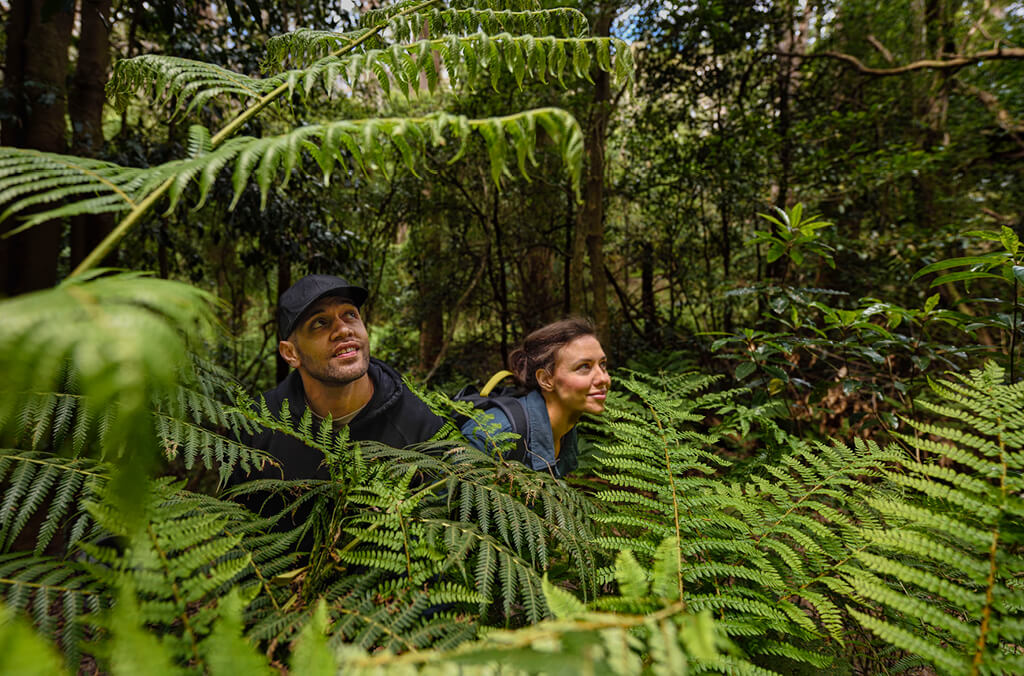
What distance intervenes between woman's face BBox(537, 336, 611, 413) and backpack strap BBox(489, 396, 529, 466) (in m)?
0.23

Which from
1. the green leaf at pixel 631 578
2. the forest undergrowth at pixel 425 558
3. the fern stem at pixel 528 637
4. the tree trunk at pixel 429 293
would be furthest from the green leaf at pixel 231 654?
the tree trunk at pixel 429 293

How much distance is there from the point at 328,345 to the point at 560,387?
3.61ft

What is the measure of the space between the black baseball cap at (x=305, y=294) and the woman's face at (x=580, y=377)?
101 cm

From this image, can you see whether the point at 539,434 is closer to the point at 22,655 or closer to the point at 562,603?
the point at 562,603

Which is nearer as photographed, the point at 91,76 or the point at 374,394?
the point at 374,394

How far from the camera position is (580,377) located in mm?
2133

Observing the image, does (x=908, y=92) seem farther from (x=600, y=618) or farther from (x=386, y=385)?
(x=600, y=618)

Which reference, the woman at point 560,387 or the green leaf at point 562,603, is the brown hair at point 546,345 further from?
the green leaf at point 562,603

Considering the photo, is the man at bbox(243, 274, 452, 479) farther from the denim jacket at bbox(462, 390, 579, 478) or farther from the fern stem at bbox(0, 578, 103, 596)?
the fern stem at bbox(0, 578, 103, 596)

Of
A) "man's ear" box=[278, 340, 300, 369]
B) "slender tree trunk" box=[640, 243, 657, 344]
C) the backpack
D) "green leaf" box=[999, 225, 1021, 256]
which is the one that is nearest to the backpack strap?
the backpack

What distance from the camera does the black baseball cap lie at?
201cm

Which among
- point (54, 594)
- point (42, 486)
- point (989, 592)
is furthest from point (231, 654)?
point (989, 592)

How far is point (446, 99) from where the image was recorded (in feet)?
18.4

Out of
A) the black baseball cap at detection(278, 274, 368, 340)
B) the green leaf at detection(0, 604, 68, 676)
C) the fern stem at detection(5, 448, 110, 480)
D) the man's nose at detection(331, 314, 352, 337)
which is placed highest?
the black baseball cap at detection(278, 274, 368, 340)
